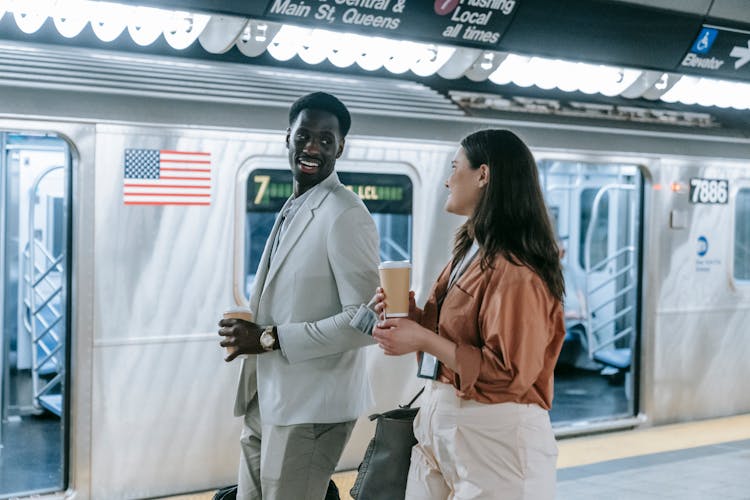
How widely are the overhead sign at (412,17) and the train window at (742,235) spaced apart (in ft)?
10.1

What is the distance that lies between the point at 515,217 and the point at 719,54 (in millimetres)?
4316

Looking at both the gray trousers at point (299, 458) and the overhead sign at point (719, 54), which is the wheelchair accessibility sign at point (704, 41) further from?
the gray trousers at point (299, 458)

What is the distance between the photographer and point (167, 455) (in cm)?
455

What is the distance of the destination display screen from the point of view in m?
4.80

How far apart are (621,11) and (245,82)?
2159mm

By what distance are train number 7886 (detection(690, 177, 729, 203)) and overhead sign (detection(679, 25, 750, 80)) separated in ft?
2.93

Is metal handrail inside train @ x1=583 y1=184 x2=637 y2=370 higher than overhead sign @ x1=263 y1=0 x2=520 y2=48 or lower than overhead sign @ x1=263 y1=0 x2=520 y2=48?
lower

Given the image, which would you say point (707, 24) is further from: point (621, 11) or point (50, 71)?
point (50, 71)

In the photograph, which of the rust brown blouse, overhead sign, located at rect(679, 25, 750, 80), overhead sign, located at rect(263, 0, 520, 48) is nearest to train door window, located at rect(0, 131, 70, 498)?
overhead sign, located at rect(263, 0, 520, 48)

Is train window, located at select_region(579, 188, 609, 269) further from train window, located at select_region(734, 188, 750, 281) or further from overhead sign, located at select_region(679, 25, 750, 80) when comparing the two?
overhead sign, located at select_region(679, 25, 750, 80)

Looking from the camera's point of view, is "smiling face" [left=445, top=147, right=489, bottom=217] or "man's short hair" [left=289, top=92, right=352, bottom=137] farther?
"man's short hair" [left=289, top=92, right=352, bottom=137]

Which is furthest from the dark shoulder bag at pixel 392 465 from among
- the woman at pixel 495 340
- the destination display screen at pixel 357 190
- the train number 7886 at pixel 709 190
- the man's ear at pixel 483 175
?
the train number 7886 at pixel 709 190

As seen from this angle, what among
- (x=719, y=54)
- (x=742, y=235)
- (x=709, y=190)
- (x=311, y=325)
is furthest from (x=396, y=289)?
(x=742, y=235)

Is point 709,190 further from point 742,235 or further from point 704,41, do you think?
point 704,41
